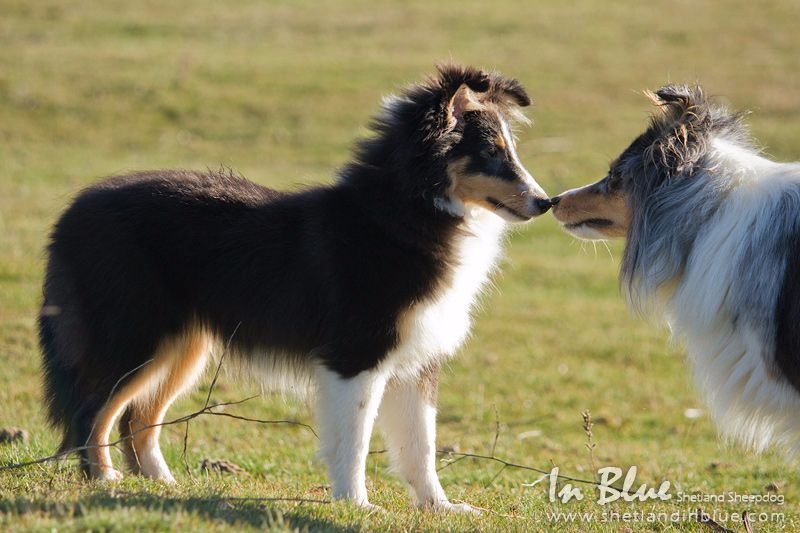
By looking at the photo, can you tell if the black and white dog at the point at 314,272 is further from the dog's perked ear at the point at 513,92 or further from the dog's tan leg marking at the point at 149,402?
the dog's perked ear at the point at 513,92

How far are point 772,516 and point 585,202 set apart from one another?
2.22m

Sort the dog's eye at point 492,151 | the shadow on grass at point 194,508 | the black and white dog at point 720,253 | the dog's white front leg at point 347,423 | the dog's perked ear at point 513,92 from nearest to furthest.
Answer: the shadow on grass at point 194,508 → the black and white dog at point 720,253 → the dog's white front leg at point 347,423 → the dog's eye at point 492,151 → the dog's perked ear at point 513,92

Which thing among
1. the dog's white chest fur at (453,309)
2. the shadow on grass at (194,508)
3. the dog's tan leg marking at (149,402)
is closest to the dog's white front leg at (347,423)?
the dog's white chest fur at (453,309)

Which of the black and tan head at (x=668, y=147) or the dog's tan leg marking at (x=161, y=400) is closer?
the black and tan head at (x=668, y=147)

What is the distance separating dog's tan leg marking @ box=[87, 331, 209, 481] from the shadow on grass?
3.39 ft

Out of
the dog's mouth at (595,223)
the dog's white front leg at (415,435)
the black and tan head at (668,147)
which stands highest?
the black and tan head at (668,147)

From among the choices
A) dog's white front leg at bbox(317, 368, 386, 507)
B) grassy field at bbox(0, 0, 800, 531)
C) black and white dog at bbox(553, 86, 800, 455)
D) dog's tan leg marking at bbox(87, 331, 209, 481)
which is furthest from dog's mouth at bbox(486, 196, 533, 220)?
dog's tan leg marking at bbox(87, 331, 209, 481)

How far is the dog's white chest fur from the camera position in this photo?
5820mm

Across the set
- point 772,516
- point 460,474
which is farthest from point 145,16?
point 772,516

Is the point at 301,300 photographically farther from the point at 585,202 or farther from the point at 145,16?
the point at 145,16

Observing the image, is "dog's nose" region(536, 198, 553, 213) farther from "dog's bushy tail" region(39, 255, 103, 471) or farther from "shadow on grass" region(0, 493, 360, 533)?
"dog's bushy tail" region(39, 255, 103, 471)

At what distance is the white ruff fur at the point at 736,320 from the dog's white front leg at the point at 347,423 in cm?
179

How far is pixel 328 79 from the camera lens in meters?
23.0

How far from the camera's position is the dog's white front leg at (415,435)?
246 inches
